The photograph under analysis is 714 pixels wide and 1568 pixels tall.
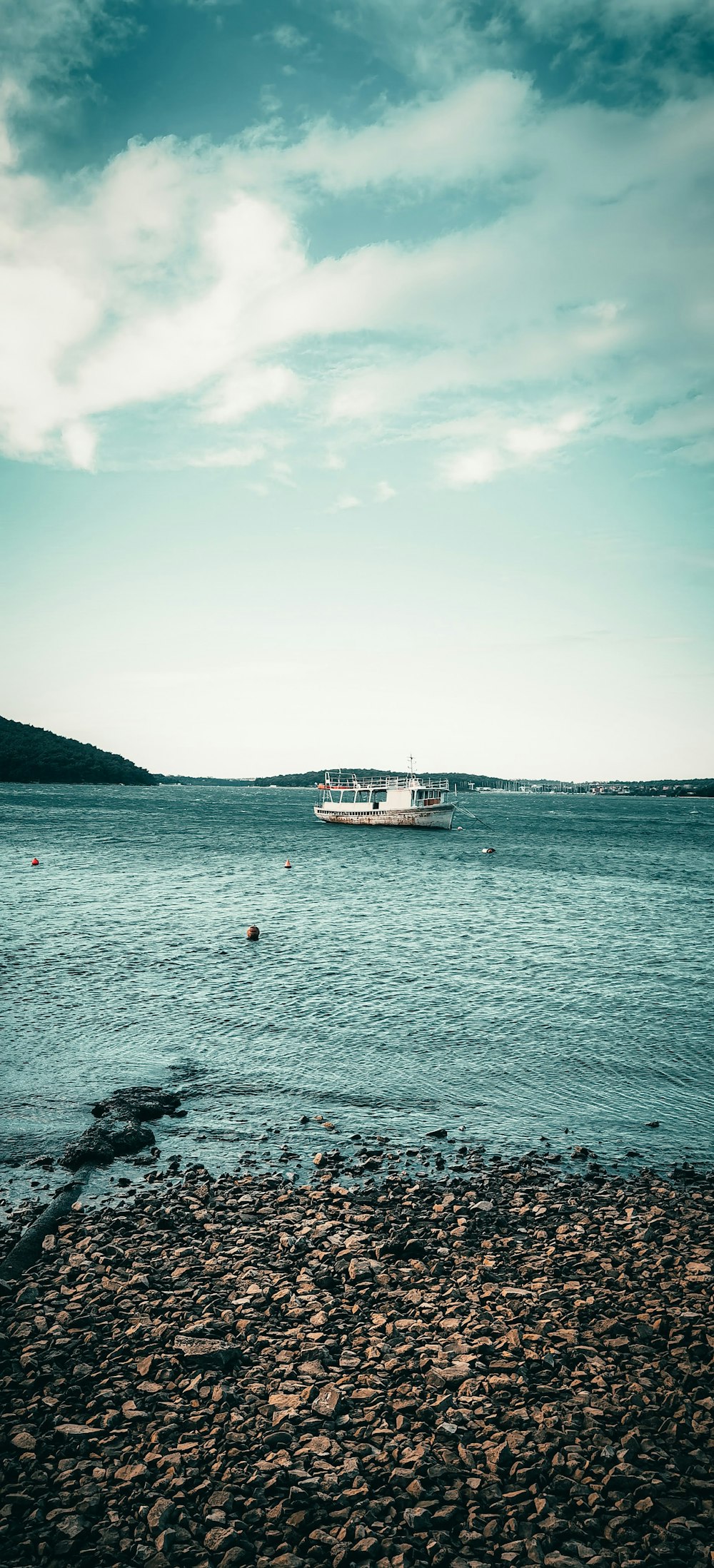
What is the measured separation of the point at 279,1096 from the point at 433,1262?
7.39 m

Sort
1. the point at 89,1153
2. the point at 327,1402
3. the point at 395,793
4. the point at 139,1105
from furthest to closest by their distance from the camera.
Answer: the point at 395,793, the point at 139,1105, the point at 89,1153, the point at 327,1402

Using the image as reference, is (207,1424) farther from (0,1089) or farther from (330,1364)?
(0,1089)

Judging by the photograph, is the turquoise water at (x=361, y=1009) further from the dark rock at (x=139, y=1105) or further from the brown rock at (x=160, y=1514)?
the brown rock at (x=160, y=1514)

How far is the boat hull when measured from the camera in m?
112

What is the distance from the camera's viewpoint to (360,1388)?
8.09 metres

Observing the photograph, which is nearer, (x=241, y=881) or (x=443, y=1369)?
(x=443, y=1369)

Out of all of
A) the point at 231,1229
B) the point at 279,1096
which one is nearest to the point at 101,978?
the point at 279,1096

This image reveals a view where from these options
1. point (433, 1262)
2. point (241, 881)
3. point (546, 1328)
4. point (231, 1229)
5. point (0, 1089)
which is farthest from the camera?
point (241, 881)

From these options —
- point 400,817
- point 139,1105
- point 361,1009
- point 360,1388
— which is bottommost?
point 361,1009

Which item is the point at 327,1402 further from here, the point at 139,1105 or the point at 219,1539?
the point at 139,1105

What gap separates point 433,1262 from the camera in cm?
1059

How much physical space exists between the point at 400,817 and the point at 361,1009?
89.8m

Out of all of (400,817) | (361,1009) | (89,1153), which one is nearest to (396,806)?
(400,817)

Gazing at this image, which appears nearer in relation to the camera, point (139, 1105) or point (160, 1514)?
point (160, 1514)
